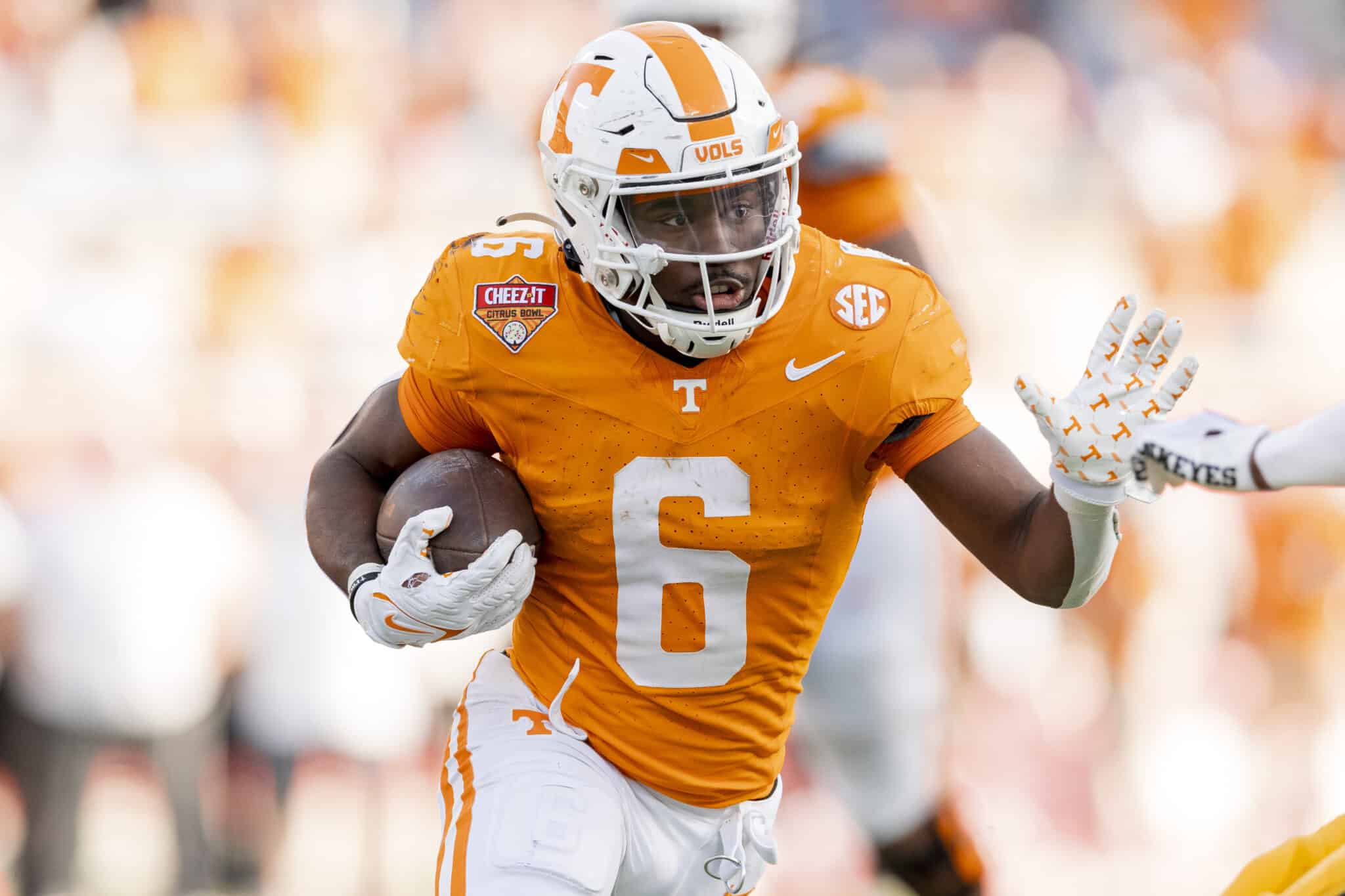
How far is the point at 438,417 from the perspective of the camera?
8.16 ft

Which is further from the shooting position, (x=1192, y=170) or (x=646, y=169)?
(x=1192, y=170)

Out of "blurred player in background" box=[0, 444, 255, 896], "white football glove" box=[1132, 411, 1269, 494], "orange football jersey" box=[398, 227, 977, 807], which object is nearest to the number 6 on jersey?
"orange football jersey" box=[398, 227, 977, 807]

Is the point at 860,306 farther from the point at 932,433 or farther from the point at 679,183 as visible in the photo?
the point at 679,183

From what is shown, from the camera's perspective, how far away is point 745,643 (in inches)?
96.9

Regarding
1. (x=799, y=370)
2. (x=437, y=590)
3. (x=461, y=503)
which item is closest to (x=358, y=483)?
(x=461, y=503)

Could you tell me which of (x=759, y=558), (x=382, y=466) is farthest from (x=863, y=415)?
(x=382, y=466)

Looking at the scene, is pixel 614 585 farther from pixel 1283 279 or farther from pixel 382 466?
pixel 1283 279

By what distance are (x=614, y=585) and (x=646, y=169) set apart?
64 cm

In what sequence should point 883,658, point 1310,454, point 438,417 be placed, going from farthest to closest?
point 883,658
point 438,417
point 1310,454

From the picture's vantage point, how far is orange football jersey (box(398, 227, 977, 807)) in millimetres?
2336

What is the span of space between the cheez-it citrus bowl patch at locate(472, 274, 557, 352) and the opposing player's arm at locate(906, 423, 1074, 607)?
0.62 meters

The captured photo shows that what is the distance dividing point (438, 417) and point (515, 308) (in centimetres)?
22

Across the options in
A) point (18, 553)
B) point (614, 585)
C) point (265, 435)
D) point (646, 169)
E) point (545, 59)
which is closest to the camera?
point (646, 169)

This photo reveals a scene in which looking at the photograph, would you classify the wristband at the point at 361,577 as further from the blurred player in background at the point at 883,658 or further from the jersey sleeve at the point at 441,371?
the blurred player in background at the point at 883,658
